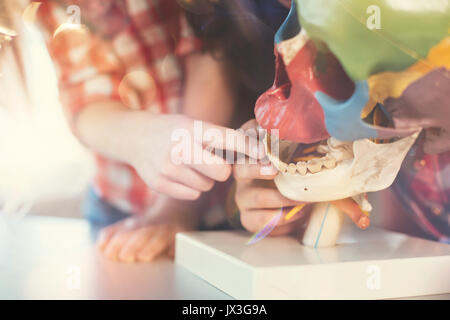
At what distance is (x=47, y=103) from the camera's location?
0.53m

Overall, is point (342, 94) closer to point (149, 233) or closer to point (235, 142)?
point (235, 142)

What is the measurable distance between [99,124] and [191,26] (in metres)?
0.15

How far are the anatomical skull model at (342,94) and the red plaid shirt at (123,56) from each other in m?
0.17

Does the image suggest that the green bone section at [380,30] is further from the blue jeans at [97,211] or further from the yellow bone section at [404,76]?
the blue jeans at [97,211]

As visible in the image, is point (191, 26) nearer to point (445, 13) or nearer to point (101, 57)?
point (101, 57)

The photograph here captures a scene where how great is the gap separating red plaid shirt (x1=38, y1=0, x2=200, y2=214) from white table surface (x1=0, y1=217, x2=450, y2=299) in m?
0.08

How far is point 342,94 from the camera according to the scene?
364 mm

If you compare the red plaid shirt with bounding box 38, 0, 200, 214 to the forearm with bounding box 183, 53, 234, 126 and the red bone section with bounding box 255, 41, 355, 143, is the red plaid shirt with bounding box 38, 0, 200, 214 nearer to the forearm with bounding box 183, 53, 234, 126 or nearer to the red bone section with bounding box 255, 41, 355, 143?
the forearm with bounding box 183, 53, 234, 126

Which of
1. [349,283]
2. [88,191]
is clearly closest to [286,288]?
[349,283]

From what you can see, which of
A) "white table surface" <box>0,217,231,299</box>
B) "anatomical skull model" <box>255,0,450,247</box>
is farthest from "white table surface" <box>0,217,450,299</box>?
"anatomical skull model" <box>255,0,450,247</box>

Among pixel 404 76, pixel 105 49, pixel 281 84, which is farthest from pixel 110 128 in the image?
pixel 404 76

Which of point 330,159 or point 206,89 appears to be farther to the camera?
point 206,89

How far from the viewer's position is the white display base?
14.0 inches

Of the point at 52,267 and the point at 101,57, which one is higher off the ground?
the point at 101,57
